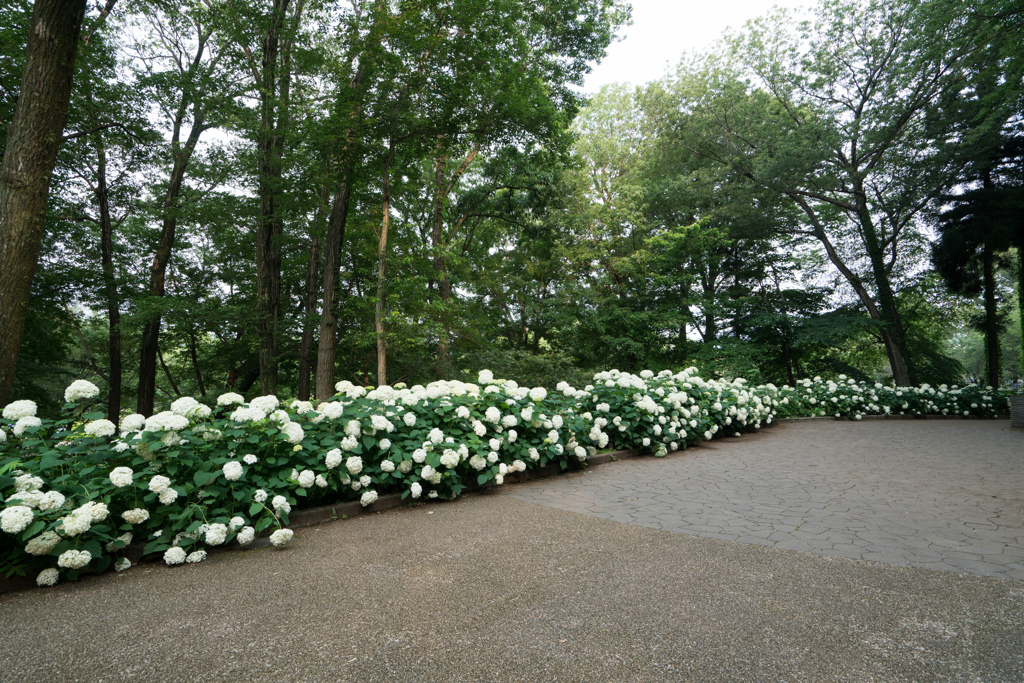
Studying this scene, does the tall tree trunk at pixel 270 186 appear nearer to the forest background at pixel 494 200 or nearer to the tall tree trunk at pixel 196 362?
the forest background at pixel 494 200

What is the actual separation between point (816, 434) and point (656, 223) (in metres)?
11.1

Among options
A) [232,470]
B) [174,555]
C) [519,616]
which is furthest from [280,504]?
[519,616]

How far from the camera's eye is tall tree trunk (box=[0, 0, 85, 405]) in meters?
5.04

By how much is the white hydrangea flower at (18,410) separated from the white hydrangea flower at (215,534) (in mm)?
1451

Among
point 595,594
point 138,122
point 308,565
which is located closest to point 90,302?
point 138,122

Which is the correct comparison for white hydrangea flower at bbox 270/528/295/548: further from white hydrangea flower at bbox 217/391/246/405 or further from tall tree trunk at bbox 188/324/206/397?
tall tree trunk at bbox 188/324/206/397

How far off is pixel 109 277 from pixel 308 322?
4683 mm

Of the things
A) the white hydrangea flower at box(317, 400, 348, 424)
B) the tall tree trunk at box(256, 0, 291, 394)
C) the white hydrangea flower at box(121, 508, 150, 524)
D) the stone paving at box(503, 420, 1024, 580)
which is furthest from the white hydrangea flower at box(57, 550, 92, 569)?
the tall tree trunk at box(256, 0, 291, 394)

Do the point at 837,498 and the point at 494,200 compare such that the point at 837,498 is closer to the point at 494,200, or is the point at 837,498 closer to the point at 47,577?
the point at 47,577

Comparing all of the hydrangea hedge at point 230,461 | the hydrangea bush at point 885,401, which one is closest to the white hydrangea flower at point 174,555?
the hydrangea hedge at point 230,461

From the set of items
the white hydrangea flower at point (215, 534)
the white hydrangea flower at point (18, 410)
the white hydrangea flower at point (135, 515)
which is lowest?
the white hydrangea flower at point (215, 534)

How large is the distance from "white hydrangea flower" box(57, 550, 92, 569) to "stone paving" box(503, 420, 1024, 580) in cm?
320

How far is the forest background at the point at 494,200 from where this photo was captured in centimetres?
1062

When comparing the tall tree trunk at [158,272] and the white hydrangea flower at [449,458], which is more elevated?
the tall tree trunk at [158,272]
